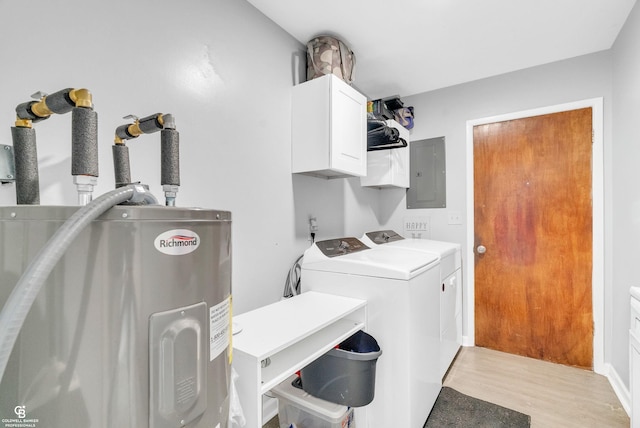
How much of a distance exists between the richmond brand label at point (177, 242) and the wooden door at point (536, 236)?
8.90 ft

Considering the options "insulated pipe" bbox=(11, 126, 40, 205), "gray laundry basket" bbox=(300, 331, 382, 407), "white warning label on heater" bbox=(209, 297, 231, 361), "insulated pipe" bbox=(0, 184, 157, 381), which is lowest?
"gray laundry basket" bbox=(300, 331, 382, 407)

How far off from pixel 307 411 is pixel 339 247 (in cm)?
95

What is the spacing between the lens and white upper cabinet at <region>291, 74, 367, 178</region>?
1869mm

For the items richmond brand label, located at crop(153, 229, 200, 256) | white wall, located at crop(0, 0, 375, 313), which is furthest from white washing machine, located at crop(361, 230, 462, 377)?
richmond brand label, located at crop(153, 229, 200, 256)

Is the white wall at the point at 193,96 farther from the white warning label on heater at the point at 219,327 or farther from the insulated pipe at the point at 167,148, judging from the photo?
the white warning label on heater at the point at 219,327

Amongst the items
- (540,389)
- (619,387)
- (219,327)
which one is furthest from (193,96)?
(619,387)

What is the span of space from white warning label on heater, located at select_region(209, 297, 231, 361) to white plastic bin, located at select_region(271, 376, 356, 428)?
0.96 meters

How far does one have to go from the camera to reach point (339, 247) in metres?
2.03

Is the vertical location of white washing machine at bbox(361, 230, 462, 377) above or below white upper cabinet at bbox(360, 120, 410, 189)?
below

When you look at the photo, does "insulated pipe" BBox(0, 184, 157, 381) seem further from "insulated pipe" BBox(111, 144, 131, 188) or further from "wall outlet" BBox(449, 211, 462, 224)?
"wall outlet" BBox(449, 211, 462, 224)

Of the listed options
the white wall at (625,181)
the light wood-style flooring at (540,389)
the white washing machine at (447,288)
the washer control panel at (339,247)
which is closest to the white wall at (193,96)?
the washer control panel at (339,247)

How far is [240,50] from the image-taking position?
1.65 m

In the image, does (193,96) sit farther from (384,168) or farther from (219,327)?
(384,168)

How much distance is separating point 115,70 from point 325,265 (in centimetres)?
134
